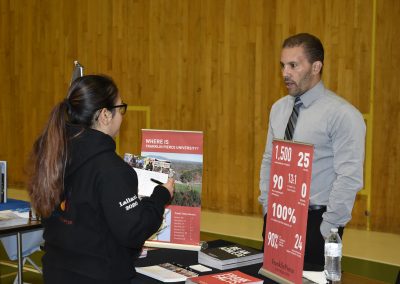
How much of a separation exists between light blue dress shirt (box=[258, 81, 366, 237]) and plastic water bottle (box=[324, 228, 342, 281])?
40cm

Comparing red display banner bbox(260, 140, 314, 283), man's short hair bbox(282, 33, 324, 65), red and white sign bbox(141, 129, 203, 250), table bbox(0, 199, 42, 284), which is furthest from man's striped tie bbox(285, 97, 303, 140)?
table bbox(0, 199, 42, 284)

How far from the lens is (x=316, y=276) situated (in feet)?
7.68

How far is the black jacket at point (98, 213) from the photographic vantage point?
2.01m

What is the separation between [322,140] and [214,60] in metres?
4.13

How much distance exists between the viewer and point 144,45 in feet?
24.2

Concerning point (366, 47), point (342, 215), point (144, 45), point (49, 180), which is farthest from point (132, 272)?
point (144, 45)

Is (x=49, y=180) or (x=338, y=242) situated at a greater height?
(x=49, y=180)

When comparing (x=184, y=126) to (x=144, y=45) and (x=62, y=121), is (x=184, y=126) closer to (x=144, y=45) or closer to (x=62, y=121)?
(x=144, y=45)

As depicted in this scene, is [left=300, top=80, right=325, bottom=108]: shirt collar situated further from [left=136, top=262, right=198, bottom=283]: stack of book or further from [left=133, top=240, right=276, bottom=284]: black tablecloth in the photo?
[left=136, top=262, right=198, bottom=283]: stack of book

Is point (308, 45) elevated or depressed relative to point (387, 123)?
elevated

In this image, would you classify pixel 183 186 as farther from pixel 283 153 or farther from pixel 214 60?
pixel 214 60

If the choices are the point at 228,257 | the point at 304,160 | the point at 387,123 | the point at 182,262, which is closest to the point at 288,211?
the point at 304,160

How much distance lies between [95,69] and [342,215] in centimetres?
561

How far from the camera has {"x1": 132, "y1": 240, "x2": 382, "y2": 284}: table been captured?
2.37 m
